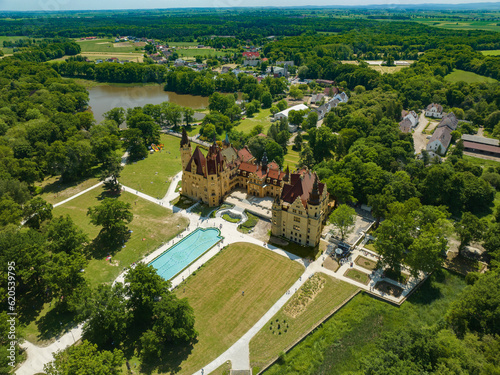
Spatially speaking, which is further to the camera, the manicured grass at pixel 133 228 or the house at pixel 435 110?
the house at pixel 435 110

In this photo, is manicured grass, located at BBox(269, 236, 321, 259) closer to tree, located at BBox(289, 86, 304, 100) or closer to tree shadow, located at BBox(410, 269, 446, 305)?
tree shadow, located at BBox(410, 269, 446, 305)

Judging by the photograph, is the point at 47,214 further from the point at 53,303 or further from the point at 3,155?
the point at 3,155

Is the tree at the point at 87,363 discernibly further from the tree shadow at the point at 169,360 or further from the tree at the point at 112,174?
the tree at the point at 112,174

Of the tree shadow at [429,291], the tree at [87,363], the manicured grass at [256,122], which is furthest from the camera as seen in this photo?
the manicured grass at [256,122]

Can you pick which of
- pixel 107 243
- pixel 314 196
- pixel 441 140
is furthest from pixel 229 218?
pixel 441 140

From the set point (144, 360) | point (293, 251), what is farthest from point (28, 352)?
point (293, 251)

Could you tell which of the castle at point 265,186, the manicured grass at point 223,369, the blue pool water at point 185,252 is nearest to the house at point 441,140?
the castle at point 265,186
